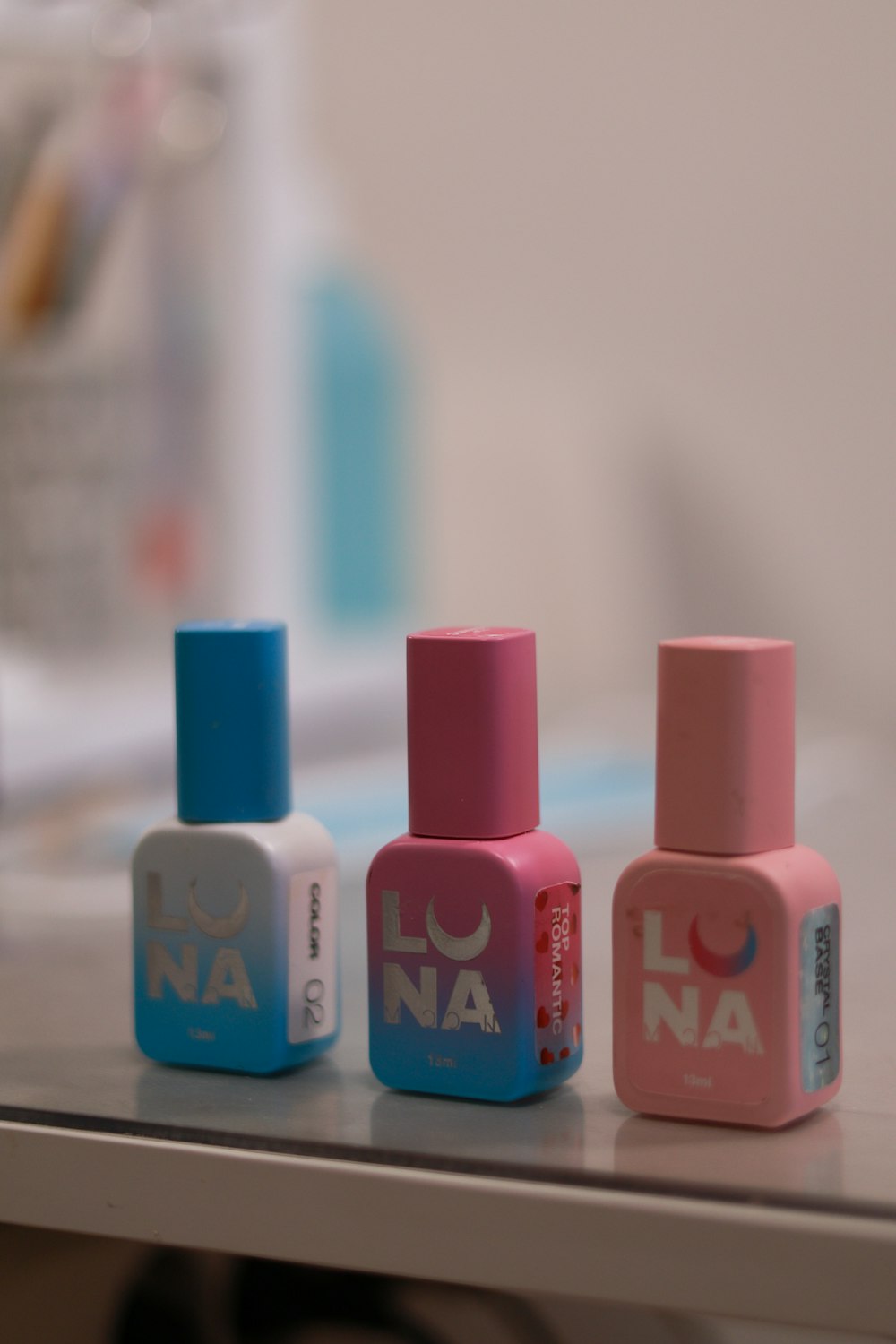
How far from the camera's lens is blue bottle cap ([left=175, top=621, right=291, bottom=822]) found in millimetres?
403

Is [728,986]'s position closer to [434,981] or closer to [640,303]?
[434,981]

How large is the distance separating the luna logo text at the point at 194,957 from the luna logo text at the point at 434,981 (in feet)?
0.13

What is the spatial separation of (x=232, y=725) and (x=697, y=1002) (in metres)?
0.13

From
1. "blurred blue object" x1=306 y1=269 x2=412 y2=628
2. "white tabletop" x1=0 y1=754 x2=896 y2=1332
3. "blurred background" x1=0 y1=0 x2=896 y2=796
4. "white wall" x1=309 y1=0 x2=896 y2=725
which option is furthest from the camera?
"white wall" x1=309 y1=0 x2=896 y2=725

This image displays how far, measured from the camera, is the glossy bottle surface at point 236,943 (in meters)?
0.39

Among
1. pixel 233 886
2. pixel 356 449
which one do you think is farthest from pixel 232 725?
pixel 356 449

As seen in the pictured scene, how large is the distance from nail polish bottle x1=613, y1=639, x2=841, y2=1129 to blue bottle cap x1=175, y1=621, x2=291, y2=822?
97 mm

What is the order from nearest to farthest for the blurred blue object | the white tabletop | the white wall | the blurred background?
the white tabletop → the blurred background → the blurred blue object → the white wall

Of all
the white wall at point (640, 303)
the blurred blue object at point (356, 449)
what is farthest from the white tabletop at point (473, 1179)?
the white wall at point (640, 303)

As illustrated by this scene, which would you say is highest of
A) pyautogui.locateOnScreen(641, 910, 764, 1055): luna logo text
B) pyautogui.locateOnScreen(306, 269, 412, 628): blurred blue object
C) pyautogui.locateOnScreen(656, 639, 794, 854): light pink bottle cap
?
pyautogui.locateOnScreen(306, 269, 412, 628): blurred blue object

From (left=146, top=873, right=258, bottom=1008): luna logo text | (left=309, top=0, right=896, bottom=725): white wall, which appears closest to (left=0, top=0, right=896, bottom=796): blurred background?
(left=309, top=0, right=896, bottom=725): white wall

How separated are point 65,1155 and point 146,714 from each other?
0.47 m

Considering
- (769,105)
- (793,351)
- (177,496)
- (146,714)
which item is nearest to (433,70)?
(769,105)

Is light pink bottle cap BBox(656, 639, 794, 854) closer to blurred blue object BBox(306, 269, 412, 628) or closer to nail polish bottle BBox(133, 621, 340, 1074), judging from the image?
nail polish bottle BBox(133, 621, 340, 1074)
